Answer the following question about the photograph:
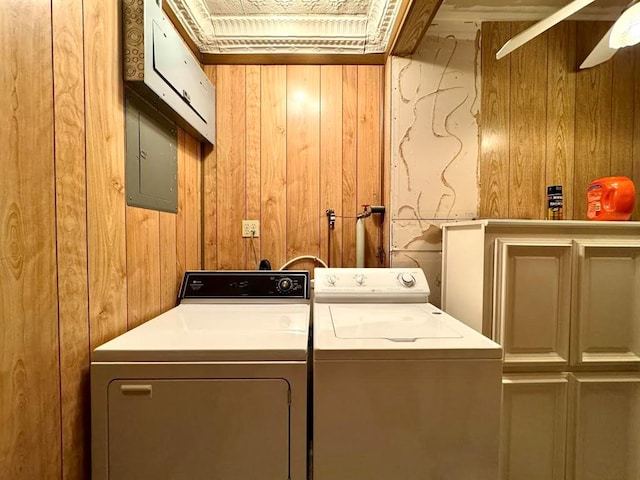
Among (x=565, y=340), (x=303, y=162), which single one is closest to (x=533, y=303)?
(x=565, y=340)

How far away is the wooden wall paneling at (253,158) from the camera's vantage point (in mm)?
1844

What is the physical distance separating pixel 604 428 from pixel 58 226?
225 cm

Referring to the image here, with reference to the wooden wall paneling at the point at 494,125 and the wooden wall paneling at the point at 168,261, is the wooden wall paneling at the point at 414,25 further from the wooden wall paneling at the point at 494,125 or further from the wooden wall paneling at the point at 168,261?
the wooden wall paneling at the point at 168,261

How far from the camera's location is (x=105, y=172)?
1015 millimetres

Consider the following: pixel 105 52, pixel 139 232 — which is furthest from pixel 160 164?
pixel 105 52

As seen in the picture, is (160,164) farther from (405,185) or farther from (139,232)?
(405,185)

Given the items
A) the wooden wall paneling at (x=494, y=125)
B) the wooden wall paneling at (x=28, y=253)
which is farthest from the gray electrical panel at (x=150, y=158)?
the wooden wall paneling at (x=494, y=125)

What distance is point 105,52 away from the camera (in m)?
1.01

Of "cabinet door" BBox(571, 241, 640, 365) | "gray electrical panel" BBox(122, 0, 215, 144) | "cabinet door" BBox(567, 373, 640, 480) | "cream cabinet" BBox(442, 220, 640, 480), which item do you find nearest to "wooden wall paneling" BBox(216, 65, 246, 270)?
"gray electrical panel" BBox(122, 0, 215, 144)

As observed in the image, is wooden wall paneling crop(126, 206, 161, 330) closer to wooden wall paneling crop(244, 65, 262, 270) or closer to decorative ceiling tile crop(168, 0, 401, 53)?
wooden wall paneling crop(244, 65, 262, 270)

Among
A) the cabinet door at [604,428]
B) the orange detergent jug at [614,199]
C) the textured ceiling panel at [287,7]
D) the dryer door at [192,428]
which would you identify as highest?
the textured ceiling panel at [287,7]

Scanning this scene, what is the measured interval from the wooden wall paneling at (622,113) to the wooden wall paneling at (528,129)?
15.7 inches

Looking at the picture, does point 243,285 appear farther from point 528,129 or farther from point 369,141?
point 528,129

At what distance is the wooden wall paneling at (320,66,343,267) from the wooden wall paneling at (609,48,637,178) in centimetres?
158
